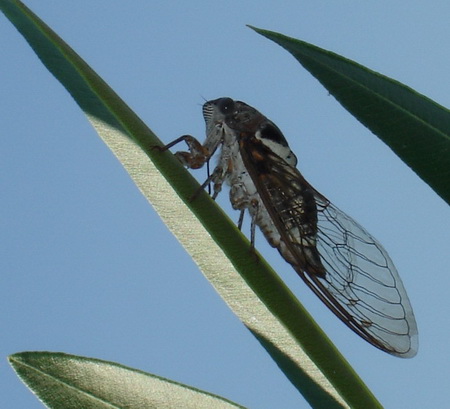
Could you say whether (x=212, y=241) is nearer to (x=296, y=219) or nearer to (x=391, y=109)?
(x=391, y=109)

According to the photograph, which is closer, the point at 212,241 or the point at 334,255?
the point at 212,241

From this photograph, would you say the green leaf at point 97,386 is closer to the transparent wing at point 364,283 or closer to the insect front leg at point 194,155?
the transparent wing at point 364,283

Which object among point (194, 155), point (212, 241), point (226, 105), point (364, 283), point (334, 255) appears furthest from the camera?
point (226, 105)

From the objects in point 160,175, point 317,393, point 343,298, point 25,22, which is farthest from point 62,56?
point 343,298

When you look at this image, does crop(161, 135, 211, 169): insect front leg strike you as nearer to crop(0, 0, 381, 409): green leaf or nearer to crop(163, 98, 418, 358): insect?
crop(163, 98, 418, 358): insect

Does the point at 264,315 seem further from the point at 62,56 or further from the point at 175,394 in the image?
the point at 62,56

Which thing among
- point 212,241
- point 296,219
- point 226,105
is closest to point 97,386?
point 212,241

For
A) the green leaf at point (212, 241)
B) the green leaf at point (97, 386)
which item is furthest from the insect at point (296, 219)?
the green leaf at point (97, 386)

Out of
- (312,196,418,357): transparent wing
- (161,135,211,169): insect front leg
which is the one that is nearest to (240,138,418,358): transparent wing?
(312,196,418,357): transparent wing
